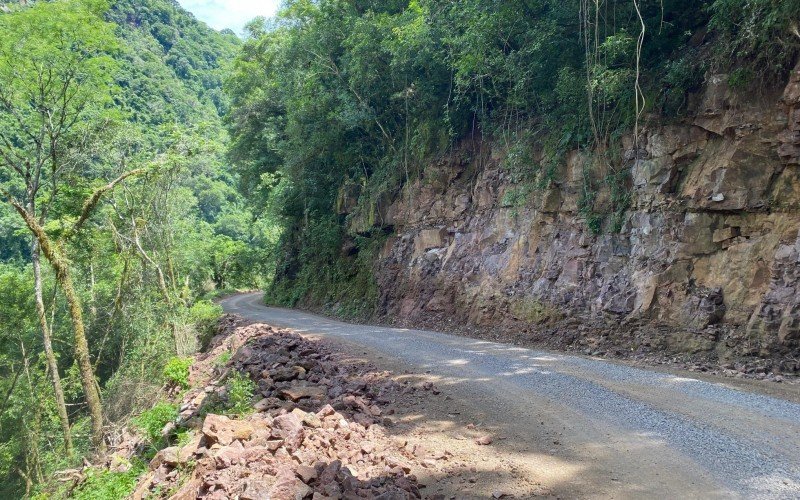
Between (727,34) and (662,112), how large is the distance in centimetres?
188

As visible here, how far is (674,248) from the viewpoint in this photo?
10.9 meters

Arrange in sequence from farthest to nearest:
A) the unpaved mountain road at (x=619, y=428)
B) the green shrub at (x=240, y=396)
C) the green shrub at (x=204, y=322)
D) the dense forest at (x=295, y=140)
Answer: the green shrub at (x=204, y=322) → the dense forest at (x=295, y=140) → the green shrub at (x=240, y=396) → the unpaved mountain road at (x=619, y=428)

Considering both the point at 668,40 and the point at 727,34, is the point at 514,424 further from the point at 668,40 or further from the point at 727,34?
the point at 668,40

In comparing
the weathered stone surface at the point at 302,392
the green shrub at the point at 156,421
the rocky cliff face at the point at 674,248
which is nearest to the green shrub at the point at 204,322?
the rocky cliff face at the point at 674,248

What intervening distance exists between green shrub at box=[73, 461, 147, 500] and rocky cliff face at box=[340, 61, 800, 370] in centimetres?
908

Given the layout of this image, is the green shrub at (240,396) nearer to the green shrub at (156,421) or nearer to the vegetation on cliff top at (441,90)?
the green shrub at (156,421)

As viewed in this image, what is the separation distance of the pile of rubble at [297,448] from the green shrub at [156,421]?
606 millimetres

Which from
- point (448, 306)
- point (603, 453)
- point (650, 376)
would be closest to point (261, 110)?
point (448, 306)

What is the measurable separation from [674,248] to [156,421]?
10345mm

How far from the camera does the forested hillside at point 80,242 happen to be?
13.5 m

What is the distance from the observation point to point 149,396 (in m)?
14.5

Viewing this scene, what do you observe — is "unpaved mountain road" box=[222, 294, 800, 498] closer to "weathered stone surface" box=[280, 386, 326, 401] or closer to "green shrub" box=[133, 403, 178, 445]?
"weathered stone surface" box=[280, 386, 326, 401]

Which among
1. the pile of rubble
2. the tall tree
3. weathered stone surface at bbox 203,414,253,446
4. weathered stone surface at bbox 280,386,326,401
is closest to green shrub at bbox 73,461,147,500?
the pile of rubble

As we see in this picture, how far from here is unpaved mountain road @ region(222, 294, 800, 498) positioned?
425cm
